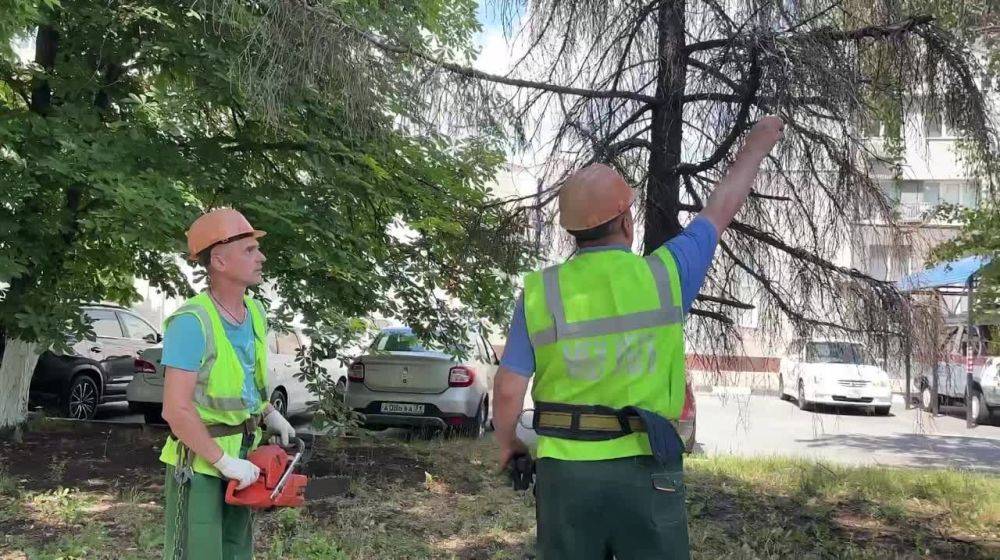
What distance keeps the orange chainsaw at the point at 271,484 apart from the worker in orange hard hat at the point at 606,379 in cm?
79

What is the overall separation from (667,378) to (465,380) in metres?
6.78

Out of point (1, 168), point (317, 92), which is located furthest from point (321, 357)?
point (317, 92)

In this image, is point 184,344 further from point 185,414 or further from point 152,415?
point 152,415

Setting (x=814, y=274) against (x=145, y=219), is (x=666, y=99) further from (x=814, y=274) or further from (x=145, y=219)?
(x=145, y=219)

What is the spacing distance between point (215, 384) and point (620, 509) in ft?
4.13

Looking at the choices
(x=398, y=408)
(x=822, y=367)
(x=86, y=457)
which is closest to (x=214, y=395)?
(x=822, y=367)

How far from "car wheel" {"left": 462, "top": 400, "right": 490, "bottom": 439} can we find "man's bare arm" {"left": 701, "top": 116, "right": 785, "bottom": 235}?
691 cm

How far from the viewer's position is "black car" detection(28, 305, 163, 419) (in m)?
10.6

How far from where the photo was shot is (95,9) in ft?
19.2

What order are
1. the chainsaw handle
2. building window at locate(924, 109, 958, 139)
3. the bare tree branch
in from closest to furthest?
the chainsaw handle, the bare tree branch, building window at locate(924, 109, 958, 139)

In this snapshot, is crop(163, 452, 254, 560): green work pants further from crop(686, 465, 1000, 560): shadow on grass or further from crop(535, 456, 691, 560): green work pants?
crop(686, 465, 1000, 560): shadow on grass

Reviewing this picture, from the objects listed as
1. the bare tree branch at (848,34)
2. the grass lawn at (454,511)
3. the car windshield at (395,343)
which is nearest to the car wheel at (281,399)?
the car windshield at (395,343)

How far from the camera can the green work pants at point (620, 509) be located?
2.02 meters

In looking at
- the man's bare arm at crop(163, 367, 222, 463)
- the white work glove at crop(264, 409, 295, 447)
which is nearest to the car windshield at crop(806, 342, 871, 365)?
the white work glove at crop(264, 409, 295, 447)
